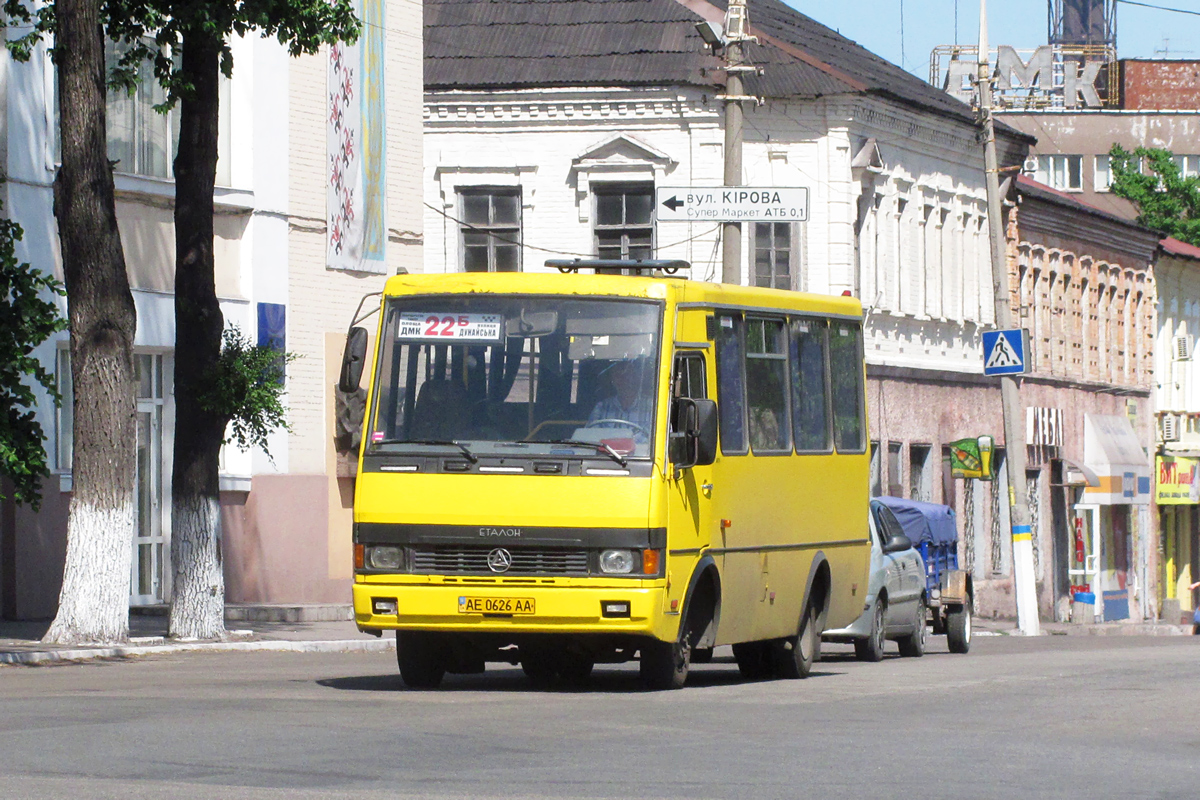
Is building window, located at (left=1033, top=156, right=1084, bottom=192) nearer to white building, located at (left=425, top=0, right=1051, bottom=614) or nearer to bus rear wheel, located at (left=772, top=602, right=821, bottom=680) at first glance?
white building, located at (left=425, top=0, right=1051, bottom=614)

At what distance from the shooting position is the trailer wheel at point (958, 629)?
89.5 feet

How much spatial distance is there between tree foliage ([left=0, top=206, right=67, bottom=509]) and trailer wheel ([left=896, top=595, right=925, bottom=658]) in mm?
9173

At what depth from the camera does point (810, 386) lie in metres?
18.5

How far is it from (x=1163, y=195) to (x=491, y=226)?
38.9 metres

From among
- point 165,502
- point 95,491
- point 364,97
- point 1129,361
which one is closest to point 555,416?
point 95,491

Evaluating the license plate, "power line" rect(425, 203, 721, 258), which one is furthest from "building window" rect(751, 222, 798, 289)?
the license plate

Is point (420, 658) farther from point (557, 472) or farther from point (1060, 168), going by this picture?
point (1060, 168)

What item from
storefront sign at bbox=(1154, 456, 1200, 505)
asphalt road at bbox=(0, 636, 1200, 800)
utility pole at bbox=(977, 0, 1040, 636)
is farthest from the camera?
storefront sign at bbox=(1154, 456, 1200, 505)

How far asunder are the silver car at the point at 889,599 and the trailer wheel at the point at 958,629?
1.69m

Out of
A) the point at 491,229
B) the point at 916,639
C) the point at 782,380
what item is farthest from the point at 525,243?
the point at 782,380

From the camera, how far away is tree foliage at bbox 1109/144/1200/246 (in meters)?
74.4

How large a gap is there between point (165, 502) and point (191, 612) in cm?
569

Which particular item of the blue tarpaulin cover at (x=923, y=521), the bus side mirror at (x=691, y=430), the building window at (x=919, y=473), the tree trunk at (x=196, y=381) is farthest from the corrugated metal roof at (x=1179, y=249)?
the bus side mirror at (x=691, y=430)

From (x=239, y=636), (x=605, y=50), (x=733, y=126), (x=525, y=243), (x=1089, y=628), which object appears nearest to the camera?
(x=239, y=636)
